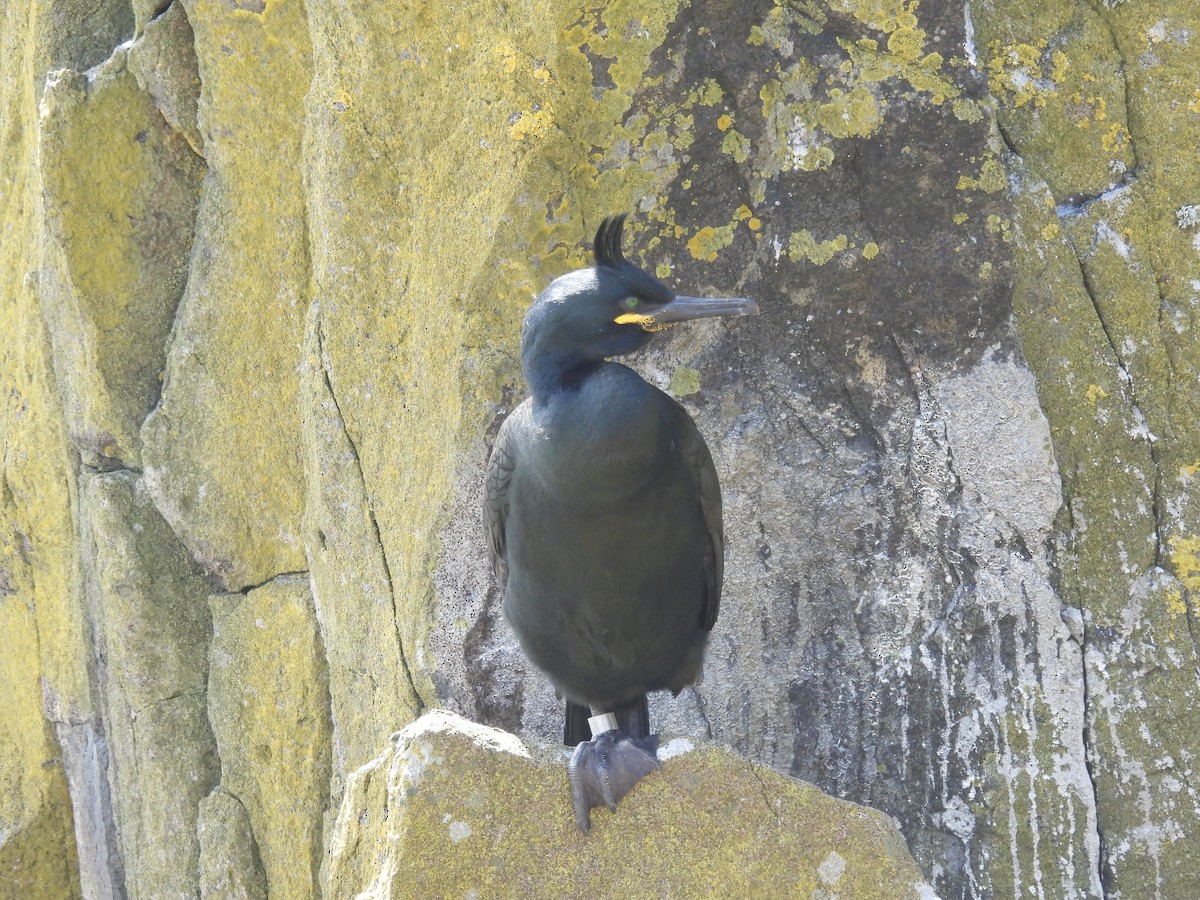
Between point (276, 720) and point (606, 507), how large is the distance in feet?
7.97

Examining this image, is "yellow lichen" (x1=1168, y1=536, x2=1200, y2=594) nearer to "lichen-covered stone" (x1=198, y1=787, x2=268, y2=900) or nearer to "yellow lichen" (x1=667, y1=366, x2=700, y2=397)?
"yellow lichen" (x1=667, y1=366, x2=700, y2=397)

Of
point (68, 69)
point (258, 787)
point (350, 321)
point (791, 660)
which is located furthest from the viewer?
point (68, 69)

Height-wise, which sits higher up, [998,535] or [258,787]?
[998,535]

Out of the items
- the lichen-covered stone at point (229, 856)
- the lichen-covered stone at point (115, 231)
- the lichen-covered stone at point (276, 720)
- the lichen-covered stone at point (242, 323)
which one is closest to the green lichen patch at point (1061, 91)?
the lichen-covered stone at point (242, 323)

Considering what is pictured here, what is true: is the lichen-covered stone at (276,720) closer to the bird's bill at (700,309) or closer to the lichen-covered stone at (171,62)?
the lichen-covered stone at (171,62)

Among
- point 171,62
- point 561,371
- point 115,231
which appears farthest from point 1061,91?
point 115,231

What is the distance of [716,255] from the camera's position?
402 cm

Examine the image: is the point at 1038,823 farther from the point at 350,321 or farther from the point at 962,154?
the point at 350,321

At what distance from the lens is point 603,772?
277 centimetres

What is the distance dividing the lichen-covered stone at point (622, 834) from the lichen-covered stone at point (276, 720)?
231 cm

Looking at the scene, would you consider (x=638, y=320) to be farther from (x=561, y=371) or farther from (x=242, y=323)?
(x=242, y=323)

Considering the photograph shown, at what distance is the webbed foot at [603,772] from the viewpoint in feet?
9.07

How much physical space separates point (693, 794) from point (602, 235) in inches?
49.5

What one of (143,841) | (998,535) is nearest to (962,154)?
(998,535)
